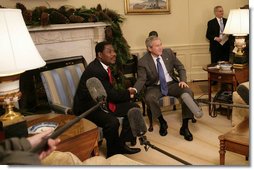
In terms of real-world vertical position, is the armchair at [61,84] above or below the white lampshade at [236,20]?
below

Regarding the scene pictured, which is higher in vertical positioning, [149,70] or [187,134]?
[149,70]

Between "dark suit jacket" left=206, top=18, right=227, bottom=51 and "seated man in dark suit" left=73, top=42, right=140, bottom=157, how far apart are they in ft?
2.31

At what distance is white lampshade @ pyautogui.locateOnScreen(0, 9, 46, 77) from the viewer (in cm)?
123

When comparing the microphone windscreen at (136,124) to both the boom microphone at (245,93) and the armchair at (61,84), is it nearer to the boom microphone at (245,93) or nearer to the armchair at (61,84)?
the boom microphone at (245,93)

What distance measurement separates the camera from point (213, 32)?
1.61 m

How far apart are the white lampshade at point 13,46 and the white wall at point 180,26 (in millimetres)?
955

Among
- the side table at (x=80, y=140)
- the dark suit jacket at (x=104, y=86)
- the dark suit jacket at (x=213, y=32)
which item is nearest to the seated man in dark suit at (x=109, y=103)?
the dark suit jacket at (x=104, y=86)

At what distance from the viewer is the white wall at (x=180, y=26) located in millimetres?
1617

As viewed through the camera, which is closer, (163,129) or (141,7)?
(163,129)

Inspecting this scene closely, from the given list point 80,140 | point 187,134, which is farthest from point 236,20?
point 80,140

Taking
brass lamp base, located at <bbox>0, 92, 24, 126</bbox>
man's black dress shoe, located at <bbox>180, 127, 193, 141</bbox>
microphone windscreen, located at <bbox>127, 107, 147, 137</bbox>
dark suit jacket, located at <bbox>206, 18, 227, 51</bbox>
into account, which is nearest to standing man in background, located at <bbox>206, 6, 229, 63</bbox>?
dark suit jacket, located at <bbox>206, 18, 227, 51</bbox>

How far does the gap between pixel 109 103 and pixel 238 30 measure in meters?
1.02

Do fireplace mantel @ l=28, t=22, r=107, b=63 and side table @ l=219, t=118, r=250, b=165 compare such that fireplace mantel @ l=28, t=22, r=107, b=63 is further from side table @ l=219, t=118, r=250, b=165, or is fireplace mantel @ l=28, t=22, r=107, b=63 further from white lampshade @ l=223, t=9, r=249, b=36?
side table @ l=219, t=118, r=250, b=165

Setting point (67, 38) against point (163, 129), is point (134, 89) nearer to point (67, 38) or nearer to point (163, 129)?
point (163, 129)
